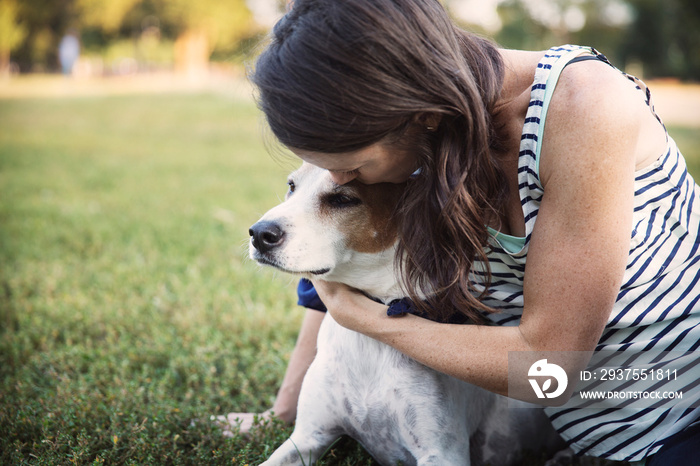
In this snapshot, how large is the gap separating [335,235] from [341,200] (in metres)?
0.13

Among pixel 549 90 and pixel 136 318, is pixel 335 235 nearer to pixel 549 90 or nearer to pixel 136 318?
pixel 549 90

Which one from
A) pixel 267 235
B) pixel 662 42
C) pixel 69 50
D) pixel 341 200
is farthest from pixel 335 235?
pixel 69 50

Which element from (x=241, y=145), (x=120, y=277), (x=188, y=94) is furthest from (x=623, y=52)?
(x=120, y=277)

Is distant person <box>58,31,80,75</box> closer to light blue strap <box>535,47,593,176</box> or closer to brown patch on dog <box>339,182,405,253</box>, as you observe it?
brown patch on dog <box>339,182,405,253</box>

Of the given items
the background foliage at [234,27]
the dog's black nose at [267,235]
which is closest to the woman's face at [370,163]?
the dog's black nose at [267,235]

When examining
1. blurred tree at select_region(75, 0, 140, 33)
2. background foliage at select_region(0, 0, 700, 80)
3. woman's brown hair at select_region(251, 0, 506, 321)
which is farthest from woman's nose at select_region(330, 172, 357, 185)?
blurred tree at select_region(75, 0, 140, 33)

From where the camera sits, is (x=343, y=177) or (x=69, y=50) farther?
(x=69, y=50)

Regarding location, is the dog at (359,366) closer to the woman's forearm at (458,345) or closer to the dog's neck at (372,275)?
the dog's neck at (372,275)

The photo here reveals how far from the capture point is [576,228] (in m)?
1.78

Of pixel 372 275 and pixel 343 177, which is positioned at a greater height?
pixel 343 177

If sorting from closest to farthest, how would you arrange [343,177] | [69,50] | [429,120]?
[429,120], [343,177], [69,50]

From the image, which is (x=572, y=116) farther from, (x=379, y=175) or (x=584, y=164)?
(x=379, y=175)

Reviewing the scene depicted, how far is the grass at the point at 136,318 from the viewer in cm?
255

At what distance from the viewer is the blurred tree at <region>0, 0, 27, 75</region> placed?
30203mm
